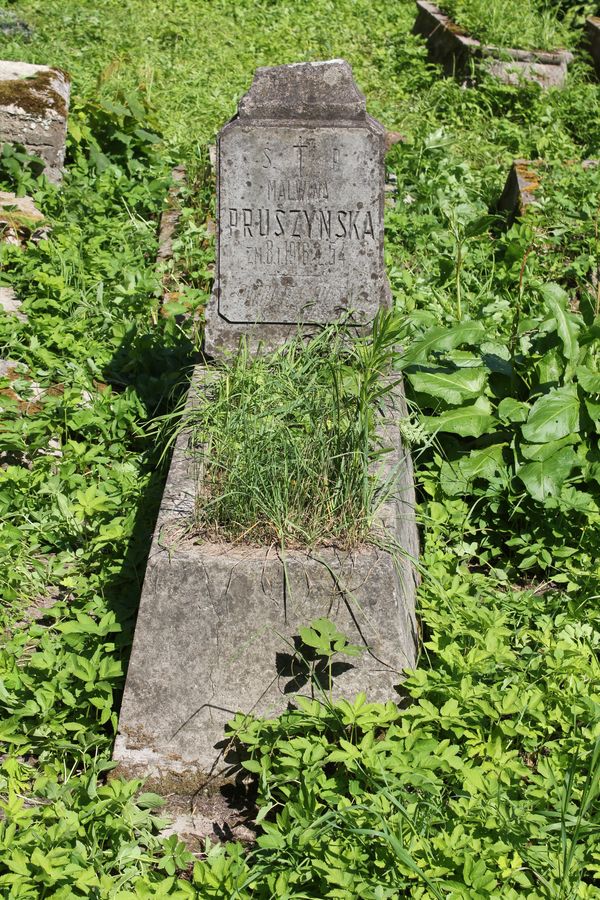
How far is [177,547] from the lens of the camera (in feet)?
10.5

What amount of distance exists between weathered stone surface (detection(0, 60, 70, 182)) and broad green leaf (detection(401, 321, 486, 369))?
3.49m

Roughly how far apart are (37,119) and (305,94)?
347 centimetres

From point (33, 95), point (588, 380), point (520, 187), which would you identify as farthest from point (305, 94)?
point (33, 95)

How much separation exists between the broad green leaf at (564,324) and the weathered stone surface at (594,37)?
5.85 metres

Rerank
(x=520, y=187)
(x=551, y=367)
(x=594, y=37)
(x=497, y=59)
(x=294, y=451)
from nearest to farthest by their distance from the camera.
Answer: (x=294, y=451), (x=551, y=367), (x=520, y=187), (x=497, y=59), (x=594, y=37)

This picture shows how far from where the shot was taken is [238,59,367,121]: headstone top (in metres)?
3.76

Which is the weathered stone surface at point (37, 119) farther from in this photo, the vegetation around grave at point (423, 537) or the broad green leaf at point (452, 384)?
the broad green leaf at point (452, 384)

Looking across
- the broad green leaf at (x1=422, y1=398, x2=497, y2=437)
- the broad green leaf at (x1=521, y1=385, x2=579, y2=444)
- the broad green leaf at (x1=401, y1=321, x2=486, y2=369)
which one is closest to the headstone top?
the broad green leaf at (x1=401, y1=321, x2=486, y2=369)

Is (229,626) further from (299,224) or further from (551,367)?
(551,367)

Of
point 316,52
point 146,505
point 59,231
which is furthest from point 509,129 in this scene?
point 146,505

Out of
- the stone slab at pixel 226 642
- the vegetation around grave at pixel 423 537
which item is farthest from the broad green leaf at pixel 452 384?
the stone slab at pixel 226 642

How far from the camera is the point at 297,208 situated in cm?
392

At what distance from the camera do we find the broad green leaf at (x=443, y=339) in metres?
4.30

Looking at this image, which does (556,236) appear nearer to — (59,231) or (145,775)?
(59,231)
